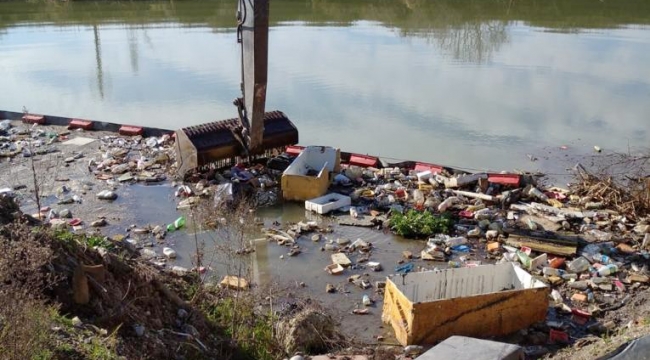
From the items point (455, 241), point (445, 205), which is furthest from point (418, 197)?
point (455, 241)

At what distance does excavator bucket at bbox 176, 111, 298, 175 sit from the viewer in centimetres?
974

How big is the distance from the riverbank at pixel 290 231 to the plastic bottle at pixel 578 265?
0.78 feet

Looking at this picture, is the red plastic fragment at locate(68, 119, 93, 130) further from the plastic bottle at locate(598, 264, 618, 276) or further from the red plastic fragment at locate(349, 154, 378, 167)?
the plastic bottle at locate(598, 264, 618, 276)

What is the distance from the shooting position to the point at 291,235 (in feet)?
26.8

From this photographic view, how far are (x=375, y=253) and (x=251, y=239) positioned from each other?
60.1 inches

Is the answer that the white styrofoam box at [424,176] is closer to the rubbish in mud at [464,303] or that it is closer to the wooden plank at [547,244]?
the wooden plank at [547,244]

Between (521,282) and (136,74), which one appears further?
(136,74)

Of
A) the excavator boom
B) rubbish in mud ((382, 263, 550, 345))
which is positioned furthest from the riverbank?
the excavator boom

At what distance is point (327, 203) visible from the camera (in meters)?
8.90

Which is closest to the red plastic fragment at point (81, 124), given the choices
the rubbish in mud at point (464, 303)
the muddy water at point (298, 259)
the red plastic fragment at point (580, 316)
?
the muddy water at point (298, 259)

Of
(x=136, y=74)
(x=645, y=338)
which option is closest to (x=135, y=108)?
(x=136, y=74)

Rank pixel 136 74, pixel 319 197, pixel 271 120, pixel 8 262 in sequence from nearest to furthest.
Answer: pixel 8 262 < pixel 319 197 < pixel 271 120 < pixel 136 74

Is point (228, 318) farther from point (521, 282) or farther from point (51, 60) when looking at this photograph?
point (51, 60)

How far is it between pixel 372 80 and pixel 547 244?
9.10 metres
